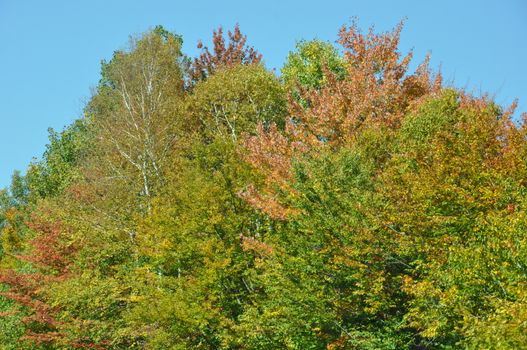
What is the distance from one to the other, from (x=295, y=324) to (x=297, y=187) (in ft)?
17.5

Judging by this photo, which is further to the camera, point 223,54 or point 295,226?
point 223,54

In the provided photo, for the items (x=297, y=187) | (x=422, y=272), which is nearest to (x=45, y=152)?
(x=297, y=187)

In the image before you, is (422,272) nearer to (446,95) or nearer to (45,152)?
(446,95)

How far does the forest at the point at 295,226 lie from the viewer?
21.2 m

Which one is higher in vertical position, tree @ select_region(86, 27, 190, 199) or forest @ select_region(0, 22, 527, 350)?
tree @ select_region(86, 27, 190, 199)

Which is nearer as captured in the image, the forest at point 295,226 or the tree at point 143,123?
the forest at point 295,226

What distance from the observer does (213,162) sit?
3167 cm

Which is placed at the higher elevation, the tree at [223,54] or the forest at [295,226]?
the tree at [223,54]

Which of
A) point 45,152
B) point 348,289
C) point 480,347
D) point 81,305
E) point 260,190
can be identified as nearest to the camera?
point 480,347

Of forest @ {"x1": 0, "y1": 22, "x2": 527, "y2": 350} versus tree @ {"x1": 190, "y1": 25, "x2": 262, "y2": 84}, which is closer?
forest @ {"x1": 0, "y1": 22, "x2": 527, "y2": 350}

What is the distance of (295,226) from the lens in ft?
87.6

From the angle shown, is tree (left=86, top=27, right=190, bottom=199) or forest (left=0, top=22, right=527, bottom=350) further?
tree (left=86, top=27, right=190, bottom=199)

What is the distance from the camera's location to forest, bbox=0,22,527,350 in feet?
69.6

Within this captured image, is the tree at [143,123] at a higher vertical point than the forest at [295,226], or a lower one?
higher
